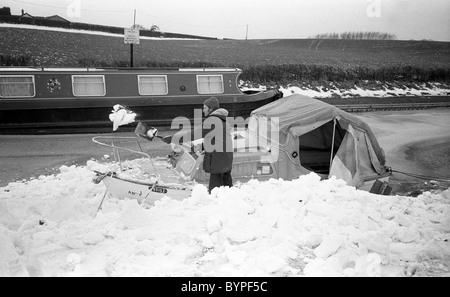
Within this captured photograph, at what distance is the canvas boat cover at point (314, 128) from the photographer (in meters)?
6.77

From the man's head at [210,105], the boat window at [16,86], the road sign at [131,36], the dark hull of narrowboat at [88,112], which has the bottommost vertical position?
the dark hull of narrowboat at [88,112]

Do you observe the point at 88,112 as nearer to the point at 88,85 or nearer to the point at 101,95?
the point at 101,95

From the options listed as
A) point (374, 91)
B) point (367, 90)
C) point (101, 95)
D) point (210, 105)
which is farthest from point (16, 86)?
point (374, 91)

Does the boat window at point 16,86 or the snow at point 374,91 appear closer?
the boat window at point 16,86

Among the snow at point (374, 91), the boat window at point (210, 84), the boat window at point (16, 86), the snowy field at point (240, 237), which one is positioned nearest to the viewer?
the snowy field at point (240, 237)

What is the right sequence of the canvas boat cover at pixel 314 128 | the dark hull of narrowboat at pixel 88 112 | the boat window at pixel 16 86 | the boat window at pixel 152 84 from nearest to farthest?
1. the canvas boat cover at pixel 314 128
2. the boat window at pixel 16 86
3. the dark hull of narrowboat at pixel 88 112
4. the boat window at pixel 152 84

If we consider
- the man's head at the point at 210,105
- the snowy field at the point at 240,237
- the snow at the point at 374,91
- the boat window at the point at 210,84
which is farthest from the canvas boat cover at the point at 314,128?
the snow at the point at 374,91

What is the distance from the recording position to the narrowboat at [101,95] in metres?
11.9

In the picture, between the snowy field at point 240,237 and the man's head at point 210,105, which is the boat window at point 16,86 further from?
the man's head at point 210,105

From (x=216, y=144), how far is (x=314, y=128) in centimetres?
261

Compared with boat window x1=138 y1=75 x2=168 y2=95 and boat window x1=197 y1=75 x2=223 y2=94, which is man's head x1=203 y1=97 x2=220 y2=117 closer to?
boat window x1=138 y1=75 x2=168 y2=95

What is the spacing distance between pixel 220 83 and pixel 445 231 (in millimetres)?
11658

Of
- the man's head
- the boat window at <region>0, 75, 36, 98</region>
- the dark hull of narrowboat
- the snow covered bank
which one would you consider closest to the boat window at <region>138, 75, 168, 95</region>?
the dark hull of narrowboat

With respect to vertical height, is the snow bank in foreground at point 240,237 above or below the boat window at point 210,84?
below
